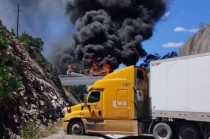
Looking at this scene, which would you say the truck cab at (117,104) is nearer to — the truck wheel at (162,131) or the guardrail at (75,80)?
the truck wheel at (162,131)

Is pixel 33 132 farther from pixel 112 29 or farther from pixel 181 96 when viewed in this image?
pixel 112 29

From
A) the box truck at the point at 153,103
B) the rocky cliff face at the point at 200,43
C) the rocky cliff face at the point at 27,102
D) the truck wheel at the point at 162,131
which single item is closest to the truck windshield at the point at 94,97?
the box truck at the point at 153,103

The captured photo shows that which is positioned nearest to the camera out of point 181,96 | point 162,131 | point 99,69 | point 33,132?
point 181,96

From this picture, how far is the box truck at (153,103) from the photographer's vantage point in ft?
49.2

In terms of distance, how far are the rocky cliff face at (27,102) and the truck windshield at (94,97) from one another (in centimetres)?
308

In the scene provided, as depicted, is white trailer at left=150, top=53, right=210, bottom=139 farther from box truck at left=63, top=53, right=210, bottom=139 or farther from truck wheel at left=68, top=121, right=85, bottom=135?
truck wheel at left=68, top=121, right=85, bottom=135

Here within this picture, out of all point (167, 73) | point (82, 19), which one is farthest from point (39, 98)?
point (82, 19)

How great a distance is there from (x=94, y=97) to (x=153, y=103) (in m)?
3.17

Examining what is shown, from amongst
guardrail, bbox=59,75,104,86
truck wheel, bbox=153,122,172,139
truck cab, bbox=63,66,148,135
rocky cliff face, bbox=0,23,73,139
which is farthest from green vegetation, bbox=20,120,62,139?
guardrail, bbox=59,75,104,86

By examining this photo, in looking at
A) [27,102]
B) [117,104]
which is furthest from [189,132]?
[27,102]

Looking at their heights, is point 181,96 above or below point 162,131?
above

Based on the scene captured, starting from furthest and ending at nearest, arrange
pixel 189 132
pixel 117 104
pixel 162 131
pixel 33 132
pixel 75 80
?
pixel 75 80 < pixel 33 132 < pixel 117 104 < pixel 162 131 < pixel 189 132

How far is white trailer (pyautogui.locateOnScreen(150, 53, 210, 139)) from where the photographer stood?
581 inches

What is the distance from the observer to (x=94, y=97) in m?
19.0
